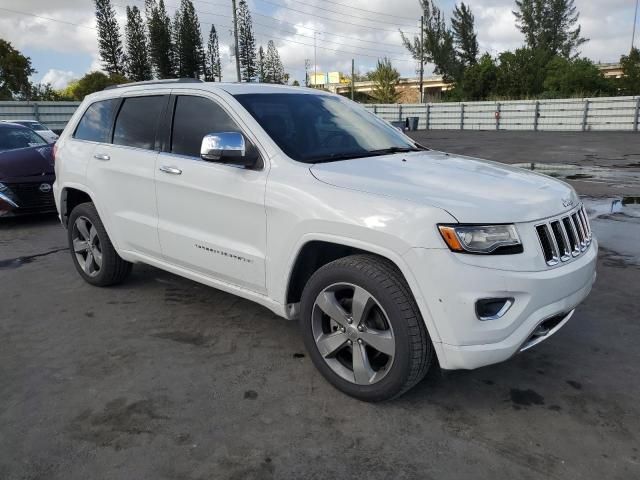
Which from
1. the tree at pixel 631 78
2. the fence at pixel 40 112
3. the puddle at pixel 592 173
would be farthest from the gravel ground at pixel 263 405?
the tree at pixel 631 78

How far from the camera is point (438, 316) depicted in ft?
8.51

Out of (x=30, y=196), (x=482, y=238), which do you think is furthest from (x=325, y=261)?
(x=30, y=196)

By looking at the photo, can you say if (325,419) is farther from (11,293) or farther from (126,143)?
(11,293)

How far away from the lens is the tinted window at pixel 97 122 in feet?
15.3

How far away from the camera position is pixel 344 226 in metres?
2.85

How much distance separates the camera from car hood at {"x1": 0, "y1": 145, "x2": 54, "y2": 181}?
7598mm

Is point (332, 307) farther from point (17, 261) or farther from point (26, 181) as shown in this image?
point (26, 181)

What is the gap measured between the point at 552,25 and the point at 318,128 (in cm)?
8241

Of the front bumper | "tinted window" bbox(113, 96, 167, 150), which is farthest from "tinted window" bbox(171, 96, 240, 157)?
the front bumper

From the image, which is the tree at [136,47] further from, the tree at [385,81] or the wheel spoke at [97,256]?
the wheel spoke at [97,256]

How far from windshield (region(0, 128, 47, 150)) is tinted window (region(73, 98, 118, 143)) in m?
4.36

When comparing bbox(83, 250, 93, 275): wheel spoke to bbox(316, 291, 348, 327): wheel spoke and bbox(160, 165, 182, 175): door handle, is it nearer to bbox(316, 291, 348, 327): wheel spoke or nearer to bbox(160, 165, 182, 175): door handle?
bbox(160, 165, 182, 175): door handle

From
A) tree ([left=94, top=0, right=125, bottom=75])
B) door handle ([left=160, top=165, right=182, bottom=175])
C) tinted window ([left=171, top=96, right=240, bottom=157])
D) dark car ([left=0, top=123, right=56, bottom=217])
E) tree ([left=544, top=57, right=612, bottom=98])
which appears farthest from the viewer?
tree ([left=94, top=0, right=125, bottom=75])

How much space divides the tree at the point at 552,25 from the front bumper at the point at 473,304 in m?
80.5
